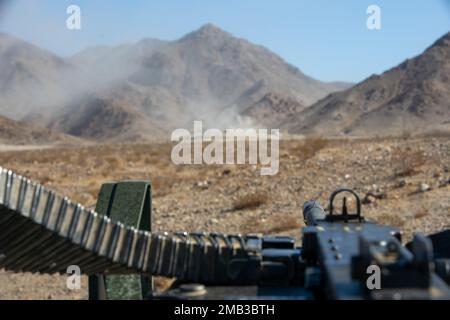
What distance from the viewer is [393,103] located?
297 feet

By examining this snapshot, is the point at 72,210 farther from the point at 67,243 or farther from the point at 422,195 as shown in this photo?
the point at 422,195

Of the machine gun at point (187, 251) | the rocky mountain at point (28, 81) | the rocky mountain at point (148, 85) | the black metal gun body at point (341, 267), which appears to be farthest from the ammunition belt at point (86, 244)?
the rocky mountain at point (28, 81)

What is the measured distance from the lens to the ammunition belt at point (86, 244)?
2.69 metres

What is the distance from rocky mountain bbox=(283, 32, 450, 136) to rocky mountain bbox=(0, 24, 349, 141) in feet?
69.4

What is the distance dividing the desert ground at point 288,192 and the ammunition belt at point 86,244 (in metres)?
6.25

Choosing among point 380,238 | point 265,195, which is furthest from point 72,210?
point 265,195

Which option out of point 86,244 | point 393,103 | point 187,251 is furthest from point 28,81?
point 86,244

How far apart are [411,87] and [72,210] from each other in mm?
93447

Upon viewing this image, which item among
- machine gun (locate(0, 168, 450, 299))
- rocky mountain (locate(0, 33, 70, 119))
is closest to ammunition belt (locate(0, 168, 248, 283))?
machine gun (locate(0, 168, 450, 299))

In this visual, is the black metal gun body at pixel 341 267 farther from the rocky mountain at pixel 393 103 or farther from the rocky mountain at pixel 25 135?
the rocky mountain at pixel 25 135

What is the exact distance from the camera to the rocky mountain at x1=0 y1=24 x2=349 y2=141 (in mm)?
124625

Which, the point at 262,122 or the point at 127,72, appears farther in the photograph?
the point at 127,72

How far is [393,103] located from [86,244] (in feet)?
297

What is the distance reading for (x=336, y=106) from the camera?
100 metres
